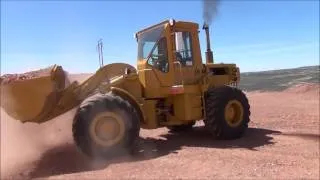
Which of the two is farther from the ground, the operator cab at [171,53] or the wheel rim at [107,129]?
the operator cab at [171,53]

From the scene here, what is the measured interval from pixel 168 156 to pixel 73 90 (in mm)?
2651

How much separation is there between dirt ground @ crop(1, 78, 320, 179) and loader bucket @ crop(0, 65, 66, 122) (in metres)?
0.32

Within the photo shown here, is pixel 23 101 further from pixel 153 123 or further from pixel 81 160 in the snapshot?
pixel 153 123

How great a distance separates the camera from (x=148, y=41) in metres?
12.6

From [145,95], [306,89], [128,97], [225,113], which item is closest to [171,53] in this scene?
[145,95]

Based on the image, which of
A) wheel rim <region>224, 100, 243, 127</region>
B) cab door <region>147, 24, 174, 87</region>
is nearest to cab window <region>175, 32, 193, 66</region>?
cab door <region>147, 24, 174, 87</region>

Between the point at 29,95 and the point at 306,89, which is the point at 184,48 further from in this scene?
the point at 306,89

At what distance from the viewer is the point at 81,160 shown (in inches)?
402

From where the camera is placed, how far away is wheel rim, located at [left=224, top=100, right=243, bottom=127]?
12.7m

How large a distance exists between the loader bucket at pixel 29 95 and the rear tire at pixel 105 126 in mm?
736

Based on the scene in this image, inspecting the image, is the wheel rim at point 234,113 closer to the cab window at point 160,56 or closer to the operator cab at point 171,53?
the operator cab at point 171,53

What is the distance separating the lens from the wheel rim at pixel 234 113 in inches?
499

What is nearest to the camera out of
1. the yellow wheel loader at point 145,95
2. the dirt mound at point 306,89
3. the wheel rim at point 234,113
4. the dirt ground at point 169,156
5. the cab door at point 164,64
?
the dirt ground at point 169,156

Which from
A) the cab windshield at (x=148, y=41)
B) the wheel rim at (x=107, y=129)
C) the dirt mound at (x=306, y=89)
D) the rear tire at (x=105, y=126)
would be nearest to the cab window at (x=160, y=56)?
the cab windshield at (x=148, y=41)
